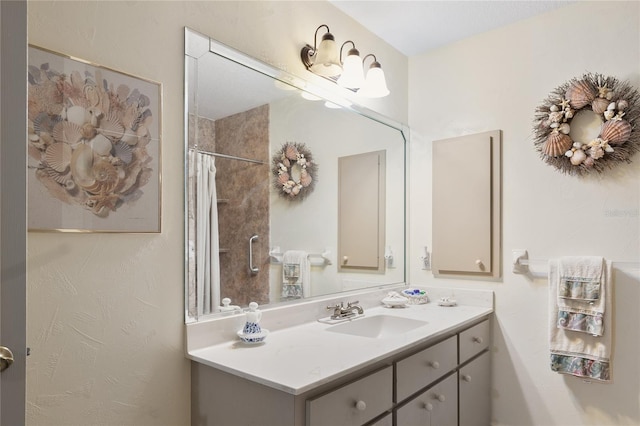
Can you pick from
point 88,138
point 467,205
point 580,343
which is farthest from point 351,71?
point 580,343

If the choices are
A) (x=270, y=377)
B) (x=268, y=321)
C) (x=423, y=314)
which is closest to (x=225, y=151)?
(x=268, y=321)

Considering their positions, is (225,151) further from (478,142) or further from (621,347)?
(621,347)

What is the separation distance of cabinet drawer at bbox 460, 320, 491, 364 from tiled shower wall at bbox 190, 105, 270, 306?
1030 mm

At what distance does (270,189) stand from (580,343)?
169 cm

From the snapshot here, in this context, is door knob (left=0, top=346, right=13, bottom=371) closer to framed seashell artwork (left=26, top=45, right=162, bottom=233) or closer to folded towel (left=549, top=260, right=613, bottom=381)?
framed seashell artwork (left=26, top=45, right=162, bottom=233)

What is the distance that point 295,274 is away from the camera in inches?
77.2

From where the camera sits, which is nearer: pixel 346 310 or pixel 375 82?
pixel 346 310

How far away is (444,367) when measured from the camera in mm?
1901

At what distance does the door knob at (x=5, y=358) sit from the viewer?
75cm

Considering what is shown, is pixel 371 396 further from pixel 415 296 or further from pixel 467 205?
pixel 467 205

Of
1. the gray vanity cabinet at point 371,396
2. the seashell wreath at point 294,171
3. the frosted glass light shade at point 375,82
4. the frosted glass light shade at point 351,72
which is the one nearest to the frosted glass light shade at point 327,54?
the frosted glass light shade at point 351,72

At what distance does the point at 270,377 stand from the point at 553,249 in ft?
A: 5.65

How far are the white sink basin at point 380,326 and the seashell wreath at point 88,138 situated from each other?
1.19 meters

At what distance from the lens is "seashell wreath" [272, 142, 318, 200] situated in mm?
1928
